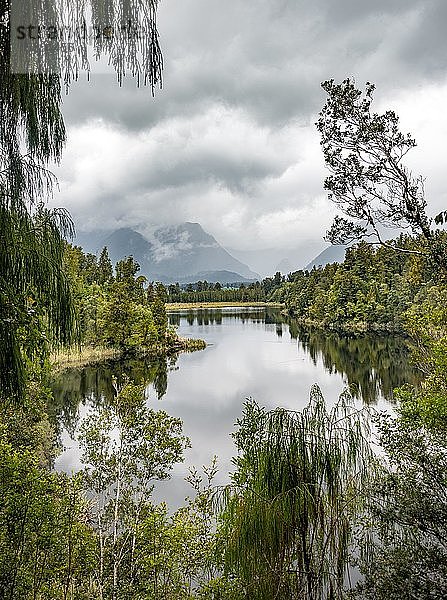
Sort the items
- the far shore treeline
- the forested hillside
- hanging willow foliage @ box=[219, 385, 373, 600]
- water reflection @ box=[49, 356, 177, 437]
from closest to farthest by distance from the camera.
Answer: the far shore treeline, hanging willow foliage @ box=[219, 385, 373, 600], water reflection @ box=[49, 356, 177, 437], the forested hillside

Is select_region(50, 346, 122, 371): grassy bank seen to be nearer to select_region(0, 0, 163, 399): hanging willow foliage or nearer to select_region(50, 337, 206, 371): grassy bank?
select_region(50, 337, 206, 371): grassy bank

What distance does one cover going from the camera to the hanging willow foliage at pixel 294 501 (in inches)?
111

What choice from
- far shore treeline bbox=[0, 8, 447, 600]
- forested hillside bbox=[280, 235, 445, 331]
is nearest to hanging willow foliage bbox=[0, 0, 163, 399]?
far shore treeline bbox=[0, 8, 447, 600]

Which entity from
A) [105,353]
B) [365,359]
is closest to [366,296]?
[365,359]

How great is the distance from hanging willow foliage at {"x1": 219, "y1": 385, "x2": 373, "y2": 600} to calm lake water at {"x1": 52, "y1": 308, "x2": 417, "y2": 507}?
2.97 feet

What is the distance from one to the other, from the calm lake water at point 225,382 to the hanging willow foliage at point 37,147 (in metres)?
2.59

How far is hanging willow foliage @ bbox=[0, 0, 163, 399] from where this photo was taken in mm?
1712

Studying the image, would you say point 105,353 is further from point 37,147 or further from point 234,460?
point 37,147

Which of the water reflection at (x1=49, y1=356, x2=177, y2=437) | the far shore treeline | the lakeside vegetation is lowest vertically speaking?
the water reflection at (x1=49, y1=356, x2=177, y2=437)

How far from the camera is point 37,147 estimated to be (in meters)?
A: 2.09

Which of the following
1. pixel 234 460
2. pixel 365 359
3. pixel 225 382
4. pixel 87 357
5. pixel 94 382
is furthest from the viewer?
pixel 87 357

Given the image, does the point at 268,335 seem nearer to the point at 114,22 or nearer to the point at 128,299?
the point at 128,299

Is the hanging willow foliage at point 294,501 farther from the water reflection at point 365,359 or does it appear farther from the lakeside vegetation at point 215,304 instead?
the lakeside vegetation at point 215,304

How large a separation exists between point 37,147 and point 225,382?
721 inches
